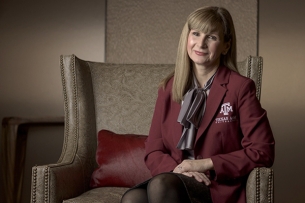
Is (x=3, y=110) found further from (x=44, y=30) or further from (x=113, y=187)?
(x=113, y=187)

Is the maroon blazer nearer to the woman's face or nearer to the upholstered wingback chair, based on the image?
the woman's face

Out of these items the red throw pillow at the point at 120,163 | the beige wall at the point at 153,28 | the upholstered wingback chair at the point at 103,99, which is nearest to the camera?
the red throw pillow at the point at 120,163

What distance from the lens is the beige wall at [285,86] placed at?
3.63 meters

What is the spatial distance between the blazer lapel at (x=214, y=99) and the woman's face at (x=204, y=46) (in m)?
0.08

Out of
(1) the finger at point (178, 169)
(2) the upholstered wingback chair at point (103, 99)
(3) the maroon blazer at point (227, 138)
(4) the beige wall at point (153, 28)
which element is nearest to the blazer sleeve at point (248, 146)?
(3) the maroon blazer at point (227, 138)

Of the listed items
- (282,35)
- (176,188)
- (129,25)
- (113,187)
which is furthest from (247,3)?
(176,188)

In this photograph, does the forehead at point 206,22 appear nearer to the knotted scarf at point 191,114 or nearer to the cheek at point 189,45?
the cheek at point 189,45

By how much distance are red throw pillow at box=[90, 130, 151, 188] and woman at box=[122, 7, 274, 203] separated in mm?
175

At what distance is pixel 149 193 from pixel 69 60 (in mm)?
1045

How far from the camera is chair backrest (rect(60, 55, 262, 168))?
2.77 metres

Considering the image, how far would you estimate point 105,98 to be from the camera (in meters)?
2.84

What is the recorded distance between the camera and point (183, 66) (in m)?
2.32

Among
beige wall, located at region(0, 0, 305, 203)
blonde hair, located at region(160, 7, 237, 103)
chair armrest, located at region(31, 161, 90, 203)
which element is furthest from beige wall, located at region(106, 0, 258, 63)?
chair armrest, located at region(31, 161, 90, 203)

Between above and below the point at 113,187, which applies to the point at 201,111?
above
